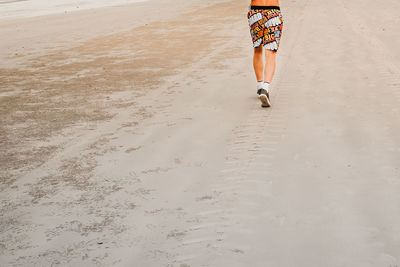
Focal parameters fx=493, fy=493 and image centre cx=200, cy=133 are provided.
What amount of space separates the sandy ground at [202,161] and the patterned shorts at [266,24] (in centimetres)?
77

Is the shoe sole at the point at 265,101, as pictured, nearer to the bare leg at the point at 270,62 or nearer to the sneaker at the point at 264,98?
the sneaker at the point at 264,98

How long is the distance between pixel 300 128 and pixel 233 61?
13.5 ft

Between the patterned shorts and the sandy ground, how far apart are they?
30.4 inches

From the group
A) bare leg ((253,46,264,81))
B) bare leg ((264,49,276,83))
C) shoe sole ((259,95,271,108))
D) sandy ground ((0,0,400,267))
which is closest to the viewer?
sandy ground ((0,0,400,267))

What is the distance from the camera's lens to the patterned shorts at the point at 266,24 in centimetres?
593

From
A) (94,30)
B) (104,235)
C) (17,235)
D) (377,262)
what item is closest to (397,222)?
(377,262)

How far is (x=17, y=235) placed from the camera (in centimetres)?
321

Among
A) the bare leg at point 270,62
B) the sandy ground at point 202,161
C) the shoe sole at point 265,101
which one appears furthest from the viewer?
the bare leg at point 270,62

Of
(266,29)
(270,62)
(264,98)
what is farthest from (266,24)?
(264,98)

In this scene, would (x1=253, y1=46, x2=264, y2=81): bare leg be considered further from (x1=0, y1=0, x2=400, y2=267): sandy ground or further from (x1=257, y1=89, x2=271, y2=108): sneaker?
(x1=257, y1=89, x2=271, y2=108): sneaker

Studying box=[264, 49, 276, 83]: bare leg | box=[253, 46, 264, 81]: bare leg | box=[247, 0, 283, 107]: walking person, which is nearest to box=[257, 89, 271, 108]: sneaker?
box=[247, 0, 283, 107]: walking person

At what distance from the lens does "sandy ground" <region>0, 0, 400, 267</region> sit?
299 centimetres

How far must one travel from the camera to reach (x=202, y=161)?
14.3 feet

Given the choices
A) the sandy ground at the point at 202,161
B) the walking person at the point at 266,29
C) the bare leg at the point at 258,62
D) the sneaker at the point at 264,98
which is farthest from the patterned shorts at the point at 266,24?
the sandy ground at the point at 202,161
